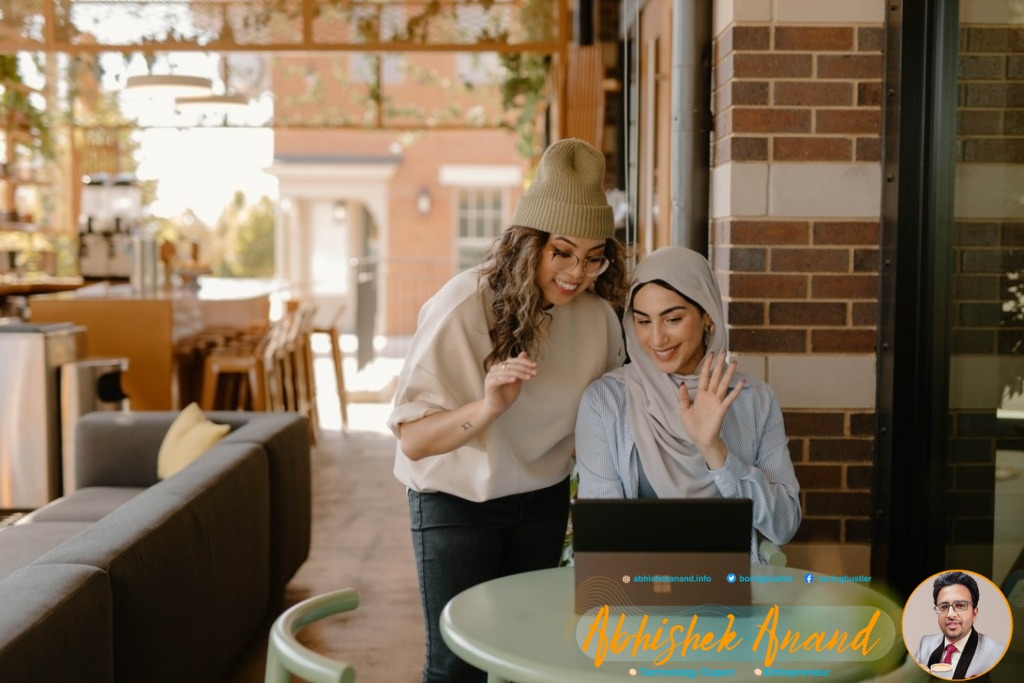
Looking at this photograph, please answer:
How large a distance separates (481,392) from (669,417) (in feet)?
1.29

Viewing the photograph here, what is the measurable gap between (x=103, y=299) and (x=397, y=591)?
2.76 metres

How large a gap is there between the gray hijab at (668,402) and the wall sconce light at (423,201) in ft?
49.3

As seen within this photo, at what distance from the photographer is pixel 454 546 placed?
2.47 m

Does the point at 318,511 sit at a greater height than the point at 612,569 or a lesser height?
lesser

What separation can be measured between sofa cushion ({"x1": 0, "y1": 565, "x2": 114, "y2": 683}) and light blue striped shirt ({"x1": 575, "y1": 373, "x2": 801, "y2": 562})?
1039mm

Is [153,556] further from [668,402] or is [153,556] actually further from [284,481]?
[284,481]

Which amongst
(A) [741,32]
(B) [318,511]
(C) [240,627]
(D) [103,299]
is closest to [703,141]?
(A) [741,32]

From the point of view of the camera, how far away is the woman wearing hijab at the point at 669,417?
7.78ft

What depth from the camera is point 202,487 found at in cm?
336

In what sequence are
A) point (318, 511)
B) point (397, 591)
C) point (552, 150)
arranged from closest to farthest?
point (552, 150), point (397, 591), point (318, 511)

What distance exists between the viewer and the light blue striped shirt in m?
2.35

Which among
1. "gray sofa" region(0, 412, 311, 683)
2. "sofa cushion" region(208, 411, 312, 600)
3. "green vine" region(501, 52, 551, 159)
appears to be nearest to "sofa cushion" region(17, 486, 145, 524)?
"gray sofa" region(0, 412, 311, 683)

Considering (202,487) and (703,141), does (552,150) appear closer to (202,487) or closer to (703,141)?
(703,141)

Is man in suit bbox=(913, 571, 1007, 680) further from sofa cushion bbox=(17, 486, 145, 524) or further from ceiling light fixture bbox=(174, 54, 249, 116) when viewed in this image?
ceiling light fixture bbox=(174, 54, 249, 116)
